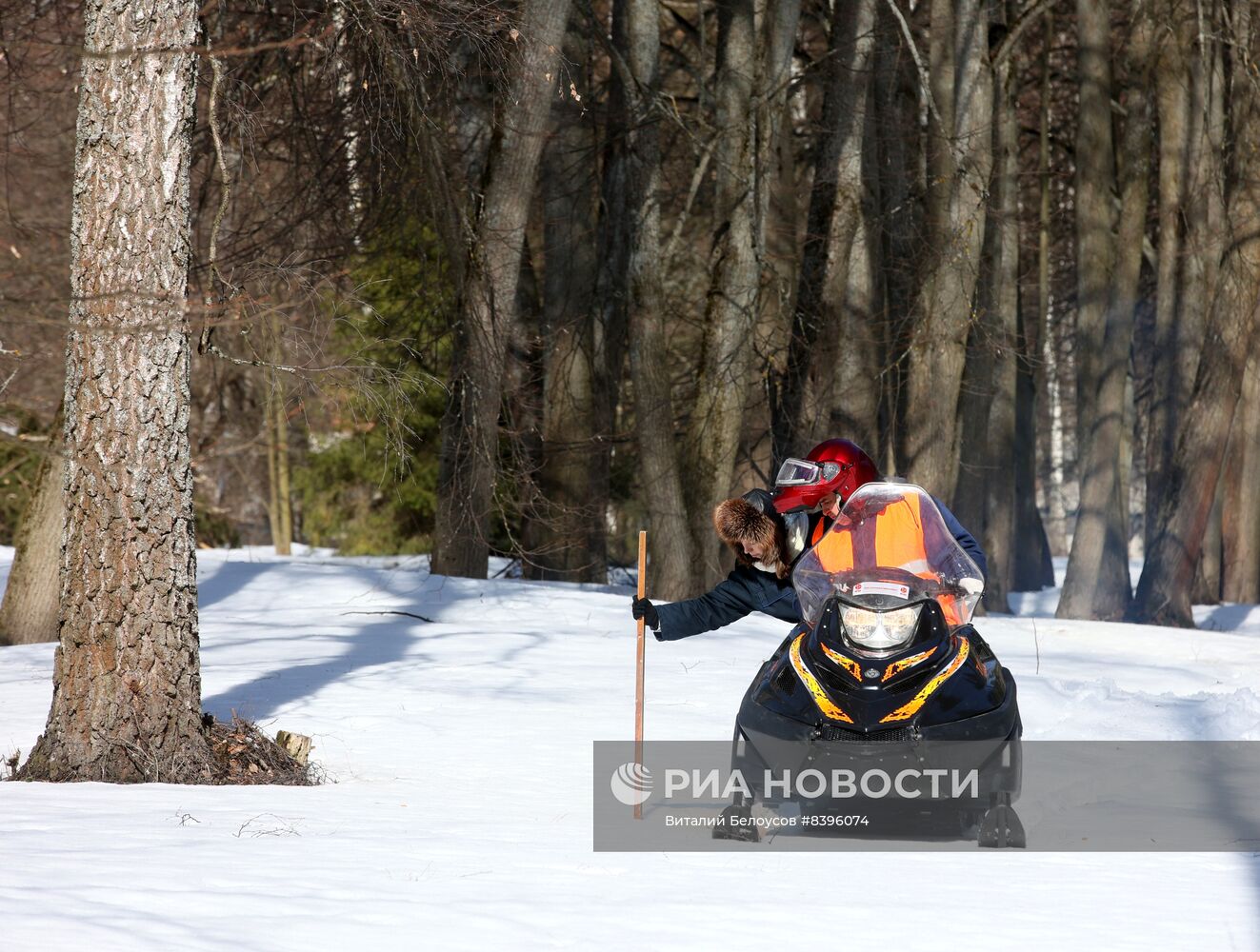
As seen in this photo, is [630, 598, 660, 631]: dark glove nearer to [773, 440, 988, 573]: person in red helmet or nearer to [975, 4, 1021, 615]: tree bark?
[773, 440, 988, 573]: person in red helmet

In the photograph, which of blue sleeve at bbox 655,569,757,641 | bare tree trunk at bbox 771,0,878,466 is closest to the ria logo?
blue sleeve at bbox 655,569,757,641

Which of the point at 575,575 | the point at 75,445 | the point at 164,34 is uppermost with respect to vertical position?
the point at 164,34

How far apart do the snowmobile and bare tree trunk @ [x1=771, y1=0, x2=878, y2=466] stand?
11593 millimetres

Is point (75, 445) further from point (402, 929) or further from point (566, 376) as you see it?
point (566, 376)

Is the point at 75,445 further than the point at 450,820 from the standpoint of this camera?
Yes

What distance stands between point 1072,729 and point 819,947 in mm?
6016

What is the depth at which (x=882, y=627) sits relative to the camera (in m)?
6.14

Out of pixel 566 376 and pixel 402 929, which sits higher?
pixel 566 376

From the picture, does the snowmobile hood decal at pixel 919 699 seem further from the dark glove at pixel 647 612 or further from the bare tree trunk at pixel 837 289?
the bare tree trunk at pixel 837 289

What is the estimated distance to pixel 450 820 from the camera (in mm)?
6699

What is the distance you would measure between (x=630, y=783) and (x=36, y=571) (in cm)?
663

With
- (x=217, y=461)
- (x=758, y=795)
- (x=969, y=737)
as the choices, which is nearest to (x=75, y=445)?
(x=758, y=795)

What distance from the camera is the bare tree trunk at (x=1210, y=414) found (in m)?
19.6

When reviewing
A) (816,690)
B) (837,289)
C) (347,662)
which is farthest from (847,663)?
(837,289)
